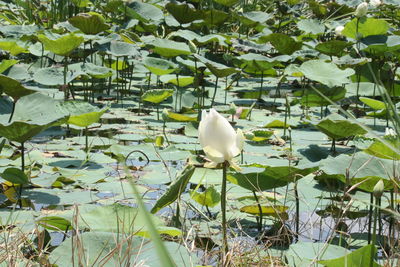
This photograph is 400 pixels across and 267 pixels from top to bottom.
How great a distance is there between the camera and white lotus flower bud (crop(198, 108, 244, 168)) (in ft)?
4.41

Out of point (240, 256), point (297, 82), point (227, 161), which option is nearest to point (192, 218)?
point (240, 256)

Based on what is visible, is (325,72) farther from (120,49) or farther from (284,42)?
(120,49)

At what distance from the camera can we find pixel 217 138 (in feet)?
4.42

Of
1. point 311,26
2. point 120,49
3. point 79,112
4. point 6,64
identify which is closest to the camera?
point 79,112

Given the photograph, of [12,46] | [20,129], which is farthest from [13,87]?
[12,46]

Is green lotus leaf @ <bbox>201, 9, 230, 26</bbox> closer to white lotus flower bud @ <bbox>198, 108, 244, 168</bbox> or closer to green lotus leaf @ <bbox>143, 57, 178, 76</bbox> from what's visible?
green lotus leaf @ <bbox>143, 57, 178, 76</bbox>

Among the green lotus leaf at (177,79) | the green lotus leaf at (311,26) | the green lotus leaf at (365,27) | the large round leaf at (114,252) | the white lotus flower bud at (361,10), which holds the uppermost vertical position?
the white lotus flower bud at (361,10)

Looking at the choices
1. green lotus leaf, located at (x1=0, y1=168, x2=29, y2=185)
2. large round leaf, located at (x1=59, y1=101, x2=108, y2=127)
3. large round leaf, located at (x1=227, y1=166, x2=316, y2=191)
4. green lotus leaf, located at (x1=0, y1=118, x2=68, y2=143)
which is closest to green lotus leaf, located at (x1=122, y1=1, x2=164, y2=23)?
large round leaf, located at (x1=59, y1=101, x2=108, y2=127)

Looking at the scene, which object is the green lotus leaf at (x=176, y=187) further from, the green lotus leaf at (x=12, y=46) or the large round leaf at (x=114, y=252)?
the green lotus leaf at (x=12, y=46)

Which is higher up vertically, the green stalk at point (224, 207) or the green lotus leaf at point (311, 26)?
the green lotus leaf at point (311, 26)

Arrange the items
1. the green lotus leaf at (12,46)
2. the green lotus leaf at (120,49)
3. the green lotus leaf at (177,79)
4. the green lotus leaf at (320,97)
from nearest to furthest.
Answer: the green lotus leaf at (320,97) → the green lotus leaf at (177,79) → the green lotus leaf at (12,46) → the green lotus leaf at (120,49)

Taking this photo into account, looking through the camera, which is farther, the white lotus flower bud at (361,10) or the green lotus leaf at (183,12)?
the green lotus leaf at (183,12)

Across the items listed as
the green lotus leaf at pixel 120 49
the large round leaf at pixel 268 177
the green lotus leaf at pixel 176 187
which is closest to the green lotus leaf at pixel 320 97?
the green lotus leaf at pixel 120 49

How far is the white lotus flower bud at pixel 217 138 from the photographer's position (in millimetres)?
1345
